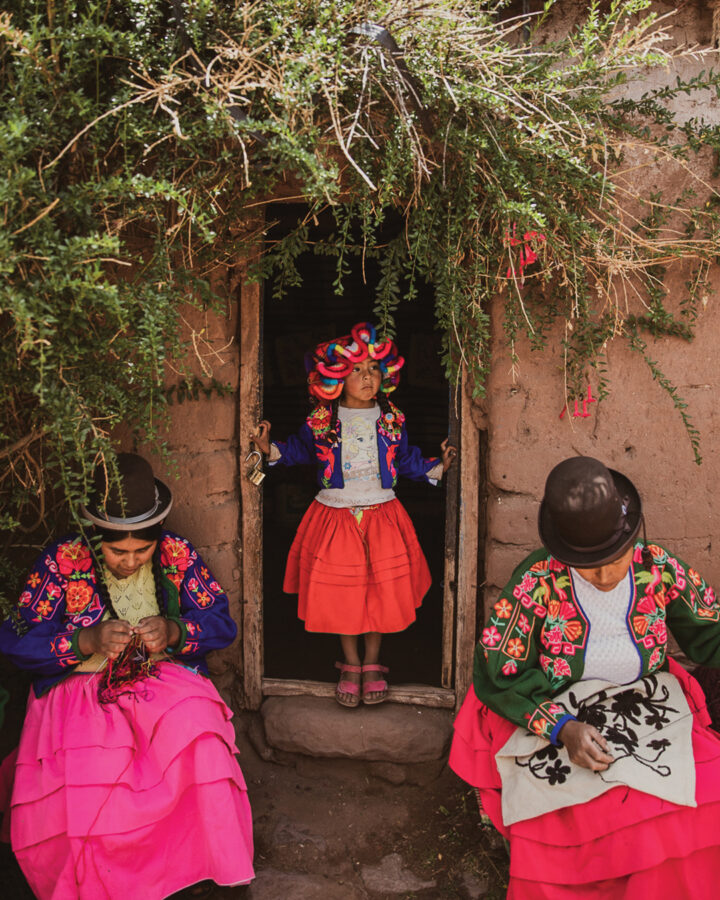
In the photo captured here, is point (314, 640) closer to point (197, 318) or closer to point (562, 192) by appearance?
point (197, 318)

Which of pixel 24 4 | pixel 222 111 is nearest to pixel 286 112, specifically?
pixel 222 111

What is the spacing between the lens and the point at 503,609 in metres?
2.78

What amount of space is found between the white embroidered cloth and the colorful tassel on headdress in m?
1.29

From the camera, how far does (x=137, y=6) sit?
2.68m

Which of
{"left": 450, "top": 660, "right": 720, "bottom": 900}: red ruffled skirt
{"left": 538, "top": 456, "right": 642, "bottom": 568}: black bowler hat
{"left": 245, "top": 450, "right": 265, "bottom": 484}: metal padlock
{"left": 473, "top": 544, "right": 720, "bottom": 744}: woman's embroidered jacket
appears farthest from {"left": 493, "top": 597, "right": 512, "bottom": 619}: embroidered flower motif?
{"left": 245, "top": 450, "right": 265, "bottom": 484}: metal padlock

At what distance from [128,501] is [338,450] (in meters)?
1.20

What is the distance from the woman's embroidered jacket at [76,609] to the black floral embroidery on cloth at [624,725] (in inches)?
49.8

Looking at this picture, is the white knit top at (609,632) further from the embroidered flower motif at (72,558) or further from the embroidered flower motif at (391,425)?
the embroidered flower motif at (72,558)

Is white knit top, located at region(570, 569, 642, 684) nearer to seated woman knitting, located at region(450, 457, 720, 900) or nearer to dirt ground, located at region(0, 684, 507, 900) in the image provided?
seated woman knitting, located at region(450, 457, 720, 900)

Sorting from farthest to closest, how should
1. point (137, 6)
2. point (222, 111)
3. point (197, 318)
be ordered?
1. point (197, 318)
2. point (137, 6)
3. point (222, 111)

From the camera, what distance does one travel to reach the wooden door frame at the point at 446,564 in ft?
12.2

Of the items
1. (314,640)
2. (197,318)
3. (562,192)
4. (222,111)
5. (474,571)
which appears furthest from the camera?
(314,640)

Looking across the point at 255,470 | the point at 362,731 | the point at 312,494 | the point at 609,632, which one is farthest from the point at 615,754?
the point at 312,494

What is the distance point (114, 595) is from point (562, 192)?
2.23 metres
